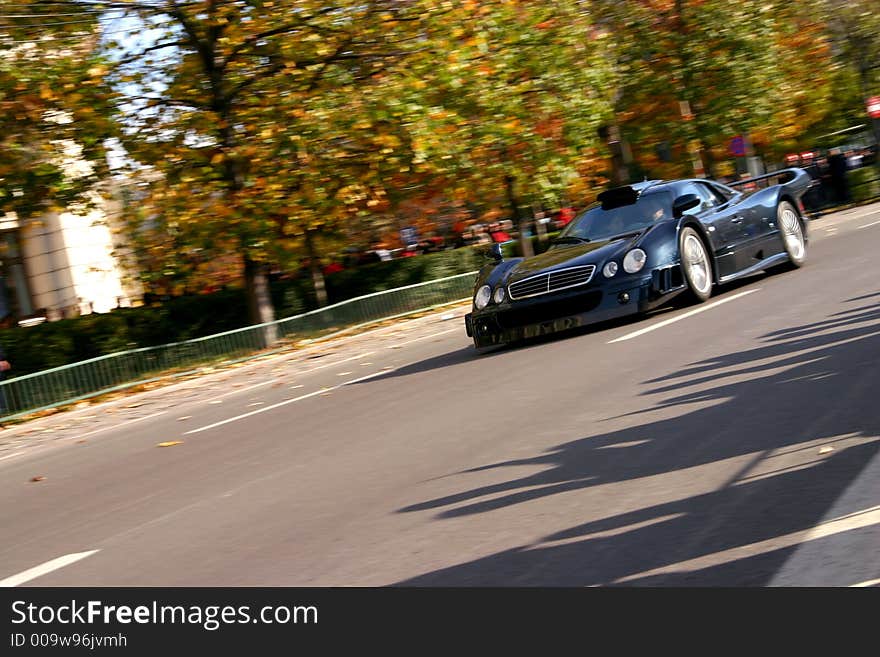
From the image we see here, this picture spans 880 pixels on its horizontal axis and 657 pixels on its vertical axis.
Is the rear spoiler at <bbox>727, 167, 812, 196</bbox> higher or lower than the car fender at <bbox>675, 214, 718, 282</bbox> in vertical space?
higher

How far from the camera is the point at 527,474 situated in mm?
6289

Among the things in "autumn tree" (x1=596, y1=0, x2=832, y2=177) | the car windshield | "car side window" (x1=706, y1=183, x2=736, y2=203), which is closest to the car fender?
the car windshield

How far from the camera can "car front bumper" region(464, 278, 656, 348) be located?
11.9 metres

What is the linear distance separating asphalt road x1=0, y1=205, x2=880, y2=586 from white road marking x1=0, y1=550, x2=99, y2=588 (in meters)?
0.02

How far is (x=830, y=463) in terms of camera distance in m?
5.51

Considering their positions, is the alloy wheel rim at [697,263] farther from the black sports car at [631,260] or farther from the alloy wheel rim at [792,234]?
the alloy wheel rim at [792,234]

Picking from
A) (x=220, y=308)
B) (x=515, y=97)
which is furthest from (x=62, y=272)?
(x=515, y=97)

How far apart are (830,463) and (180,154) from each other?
16.6 metres

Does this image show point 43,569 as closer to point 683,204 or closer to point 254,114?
point 683,204

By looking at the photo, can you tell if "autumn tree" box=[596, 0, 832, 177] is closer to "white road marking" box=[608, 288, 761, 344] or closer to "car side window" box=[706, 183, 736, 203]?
"car side window" box=[706, 183, 736, 203]

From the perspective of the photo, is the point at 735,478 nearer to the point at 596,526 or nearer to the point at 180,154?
the point at 596,526

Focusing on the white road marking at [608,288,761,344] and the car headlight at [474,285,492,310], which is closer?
the white road marking at [608,288,761,344]

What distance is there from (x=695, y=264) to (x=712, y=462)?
23.5 ft
